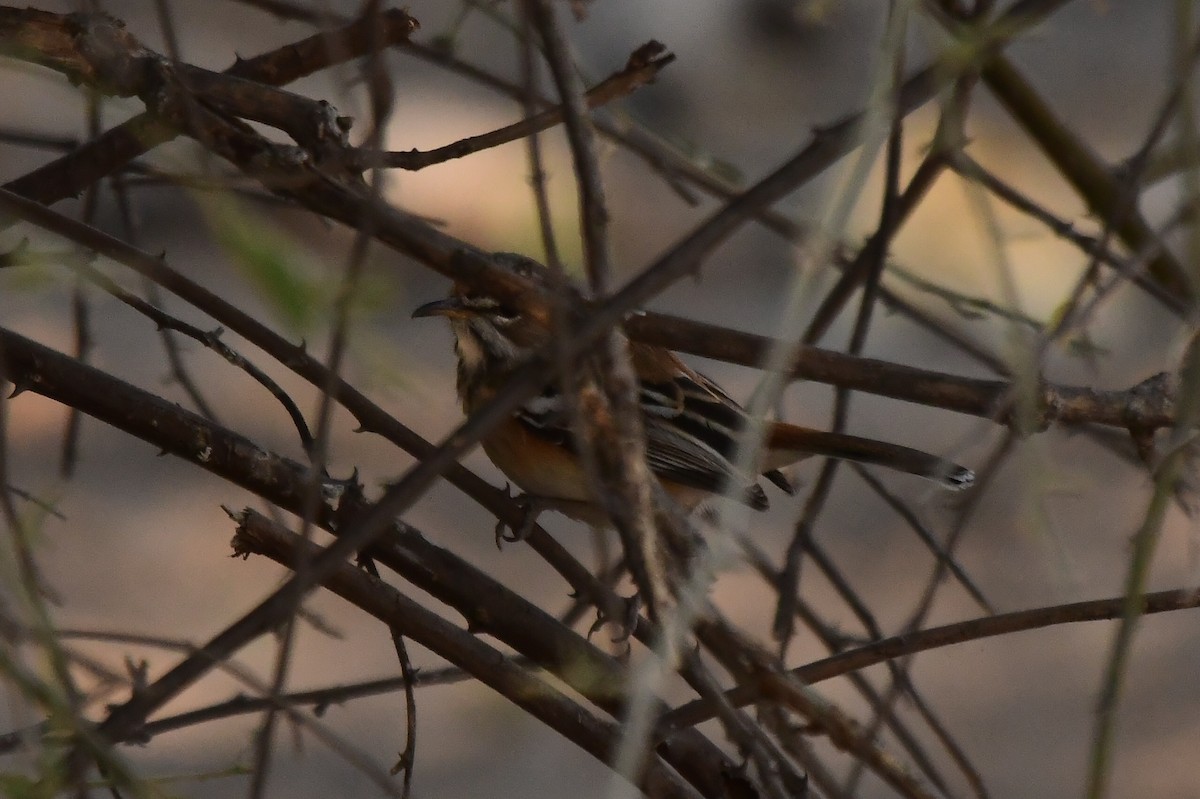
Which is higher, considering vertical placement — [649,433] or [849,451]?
[649,433]

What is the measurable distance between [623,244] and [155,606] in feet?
11.4

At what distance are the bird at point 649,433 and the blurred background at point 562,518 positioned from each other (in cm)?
25

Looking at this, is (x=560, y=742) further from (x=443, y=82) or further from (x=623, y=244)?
(x=443, y=82)

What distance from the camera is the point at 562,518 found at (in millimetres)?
7898

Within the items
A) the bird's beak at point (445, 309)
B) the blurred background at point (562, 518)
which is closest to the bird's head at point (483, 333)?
the bird's beak at point (445, 309)

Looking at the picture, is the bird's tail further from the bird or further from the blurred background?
the blurred background

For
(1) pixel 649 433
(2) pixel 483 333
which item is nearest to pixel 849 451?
(1) pixel 649 433

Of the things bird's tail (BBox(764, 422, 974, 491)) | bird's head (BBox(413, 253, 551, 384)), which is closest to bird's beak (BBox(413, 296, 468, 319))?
bird's head (BBox(413, 253, 551, 384))

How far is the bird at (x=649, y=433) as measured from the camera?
4.82m

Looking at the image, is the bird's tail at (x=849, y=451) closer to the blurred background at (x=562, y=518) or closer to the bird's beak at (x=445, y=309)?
the blurred background at (x=562, y=518)

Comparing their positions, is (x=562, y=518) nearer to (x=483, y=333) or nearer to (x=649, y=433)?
(x=483, y=333)

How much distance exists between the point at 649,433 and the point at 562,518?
2.64 meters

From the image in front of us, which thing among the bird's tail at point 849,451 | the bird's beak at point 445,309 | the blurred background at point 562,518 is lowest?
the bird's tail at point 849,451

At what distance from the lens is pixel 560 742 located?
724 cm
